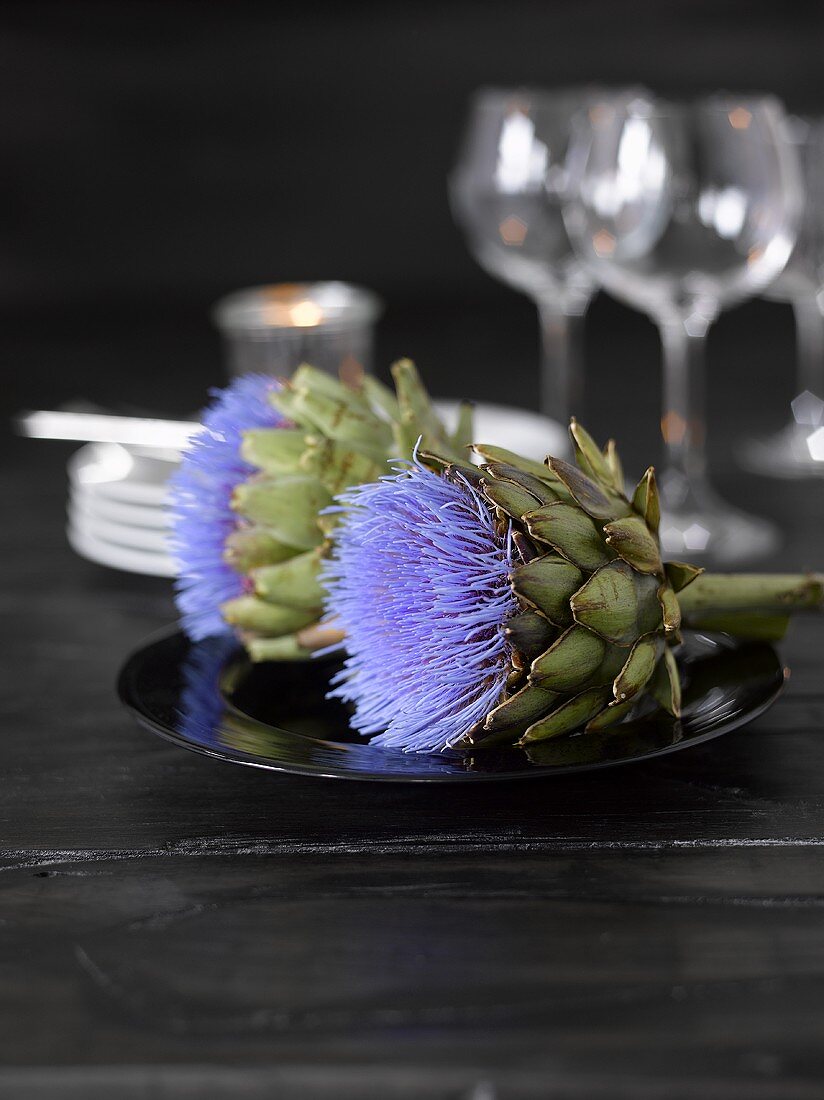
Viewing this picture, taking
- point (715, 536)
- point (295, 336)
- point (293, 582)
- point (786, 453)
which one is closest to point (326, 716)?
point (293, 582)

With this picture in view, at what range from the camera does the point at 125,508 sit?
0.65 m

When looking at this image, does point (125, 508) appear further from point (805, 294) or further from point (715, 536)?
point (805, 294)

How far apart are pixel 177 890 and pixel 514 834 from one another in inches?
3.6

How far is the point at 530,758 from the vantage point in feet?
1.27

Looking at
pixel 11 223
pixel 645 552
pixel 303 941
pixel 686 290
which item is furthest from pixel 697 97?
pixel 303 941

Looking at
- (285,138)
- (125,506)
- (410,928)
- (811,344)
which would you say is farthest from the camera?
(285,138)

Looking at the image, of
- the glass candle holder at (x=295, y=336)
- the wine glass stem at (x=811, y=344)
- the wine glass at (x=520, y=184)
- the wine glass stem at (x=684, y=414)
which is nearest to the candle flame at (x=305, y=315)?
the glass candle holder at (x=295, y=336)

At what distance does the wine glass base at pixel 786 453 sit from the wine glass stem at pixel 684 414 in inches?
5.0

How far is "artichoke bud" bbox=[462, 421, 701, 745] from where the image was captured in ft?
1.25

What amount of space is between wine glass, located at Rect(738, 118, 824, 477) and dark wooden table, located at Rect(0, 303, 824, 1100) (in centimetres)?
46

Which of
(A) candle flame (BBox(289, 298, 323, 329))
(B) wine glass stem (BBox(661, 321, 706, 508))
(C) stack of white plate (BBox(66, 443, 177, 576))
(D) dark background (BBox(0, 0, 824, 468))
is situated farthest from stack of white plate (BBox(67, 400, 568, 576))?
(D) dark background (BBox(0, 0, 824, 468))

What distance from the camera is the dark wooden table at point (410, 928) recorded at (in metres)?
0.30

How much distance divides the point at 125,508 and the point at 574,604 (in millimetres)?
324

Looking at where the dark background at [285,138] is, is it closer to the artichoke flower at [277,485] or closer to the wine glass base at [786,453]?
the wine glass base at [786,453]
